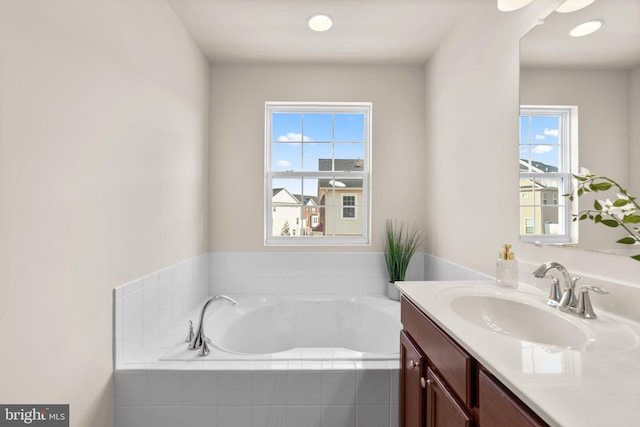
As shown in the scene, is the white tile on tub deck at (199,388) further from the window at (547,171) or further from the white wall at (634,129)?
the white wall at (634,129)

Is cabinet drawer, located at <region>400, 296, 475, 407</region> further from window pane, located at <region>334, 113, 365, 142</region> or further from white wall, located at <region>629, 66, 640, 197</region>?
window pane, located at <region>334, 113, 365, 142</region>

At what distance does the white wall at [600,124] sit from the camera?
1.02 metres

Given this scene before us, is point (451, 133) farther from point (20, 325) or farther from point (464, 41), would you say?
point (20, 325)

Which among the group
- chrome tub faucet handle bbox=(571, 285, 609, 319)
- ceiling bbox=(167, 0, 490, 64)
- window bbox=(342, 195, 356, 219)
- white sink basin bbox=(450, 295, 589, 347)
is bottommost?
white sink basin bbox=(450, 295, 589, 347)

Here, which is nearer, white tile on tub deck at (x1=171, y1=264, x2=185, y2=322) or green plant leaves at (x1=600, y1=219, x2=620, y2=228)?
green plant leaves at (x1=600, y1=219, x2=620, y2=228)

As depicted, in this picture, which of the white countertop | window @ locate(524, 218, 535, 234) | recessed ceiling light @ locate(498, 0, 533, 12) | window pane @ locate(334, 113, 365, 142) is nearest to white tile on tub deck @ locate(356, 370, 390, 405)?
the white countertop

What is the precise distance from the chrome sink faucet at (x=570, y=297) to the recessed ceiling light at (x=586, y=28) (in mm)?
839

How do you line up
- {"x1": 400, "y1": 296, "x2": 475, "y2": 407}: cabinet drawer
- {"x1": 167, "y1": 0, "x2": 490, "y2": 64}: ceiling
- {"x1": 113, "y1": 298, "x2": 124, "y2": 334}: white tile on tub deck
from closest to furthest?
1. {"x1": 400, "y1": 296, "x2": 475, "y2": 407}: cabinet drawer
2. {"x1": 113, "y1": 298, "x2": 124, "y2": 334}: white tile on tub deck
3. {"x1": 167, "y1": 0, "x2": 490, "y2": 64}: ceiling

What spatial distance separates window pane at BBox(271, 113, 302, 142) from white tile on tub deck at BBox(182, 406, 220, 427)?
2.08 metres

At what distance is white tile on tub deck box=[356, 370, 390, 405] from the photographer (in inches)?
58.9

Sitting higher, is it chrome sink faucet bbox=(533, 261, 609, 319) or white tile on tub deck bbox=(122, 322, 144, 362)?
chrome sink faucet bbox=(533, 261, 609, 319)

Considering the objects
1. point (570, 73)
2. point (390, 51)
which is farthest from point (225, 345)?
point (390, 51)

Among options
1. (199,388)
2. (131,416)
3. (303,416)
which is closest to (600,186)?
(303,416)

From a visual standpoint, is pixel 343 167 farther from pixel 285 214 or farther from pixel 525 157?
pixel 525 157
